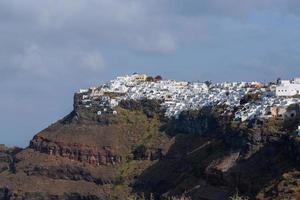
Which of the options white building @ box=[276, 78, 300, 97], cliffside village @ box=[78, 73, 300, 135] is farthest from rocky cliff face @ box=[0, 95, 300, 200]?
white building @ box=[276, 78, 300, 97]

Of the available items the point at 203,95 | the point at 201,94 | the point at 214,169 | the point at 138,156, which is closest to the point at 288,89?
the point at 214,169

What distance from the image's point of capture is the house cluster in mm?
119688

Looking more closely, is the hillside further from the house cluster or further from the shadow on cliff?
the house cluster

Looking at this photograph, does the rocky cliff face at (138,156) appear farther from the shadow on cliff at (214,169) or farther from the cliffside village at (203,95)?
the cliffside village at (203,95)

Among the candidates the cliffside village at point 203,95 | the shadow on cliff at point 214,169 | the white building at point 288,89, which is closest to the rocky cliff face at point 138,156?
the shadow on cliff at point 214,169

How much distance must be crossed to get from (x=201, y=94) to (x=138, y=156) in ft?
58.3

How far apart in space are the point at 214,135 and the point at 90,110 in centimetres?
3148

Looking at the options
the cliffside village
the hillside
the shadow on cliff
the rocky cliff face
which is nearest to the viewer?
the shadow on cliff

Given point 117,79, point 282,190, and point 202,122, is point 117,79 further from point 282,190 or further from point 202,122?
point 282,190

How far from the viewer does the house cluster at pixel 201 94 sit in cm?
11969

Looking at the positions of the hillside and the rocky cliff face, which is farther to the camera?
the rocky cliff face

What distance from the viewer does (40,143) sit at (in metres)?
151

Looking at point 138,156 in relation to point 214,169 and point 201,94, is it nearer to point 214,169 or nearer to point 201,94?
point 201,94

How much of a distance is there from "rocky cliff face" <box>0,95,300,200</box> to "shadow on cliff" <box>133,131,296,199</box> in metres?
0.12
